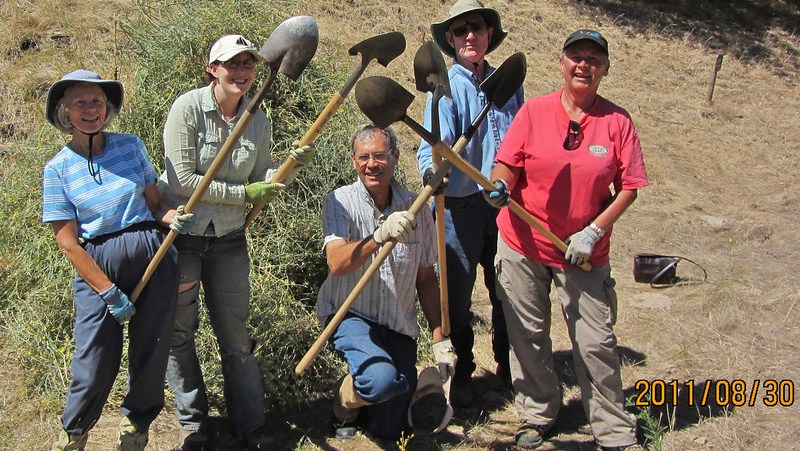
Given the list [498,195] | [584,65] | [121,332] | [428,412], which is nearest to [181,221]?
[121,332]

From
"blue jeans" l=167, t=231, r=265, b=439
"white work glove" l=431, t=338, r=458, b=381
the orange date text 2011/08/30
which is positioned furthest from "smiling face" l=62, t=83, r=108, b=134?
the orange date text 2011/08/30

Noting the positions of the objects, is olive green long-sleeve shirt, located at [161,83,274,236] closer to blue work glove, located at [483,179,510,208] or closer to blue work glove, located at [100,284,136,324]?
blue work glove, located at [100,284,136,324]

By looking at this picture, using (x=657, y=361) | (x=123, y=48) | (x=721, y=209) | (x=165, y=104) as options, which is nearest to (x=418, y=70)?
(x=165, y=104)

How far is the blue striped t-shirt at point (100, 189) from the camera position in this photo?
272 centimetres

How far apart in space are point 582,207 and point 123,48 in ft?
12.5

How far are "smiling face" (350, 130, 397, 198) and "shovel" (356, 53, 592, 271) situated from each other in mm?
250

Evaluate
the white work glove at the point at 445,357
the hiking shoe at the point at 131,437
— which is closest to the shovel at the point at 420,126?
the white work glove at the point at 445,357

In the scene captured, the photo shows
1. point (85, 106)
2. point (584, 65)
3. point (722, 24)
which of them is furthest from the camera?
point (722, 24)

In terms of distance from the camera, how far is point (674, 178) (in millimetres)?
8078

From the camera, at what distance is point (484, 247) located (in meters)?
3.77

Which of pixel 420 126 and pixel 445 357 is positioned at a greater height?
pixel 420 126

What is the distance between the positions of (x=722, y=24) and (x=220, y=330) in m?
12.0

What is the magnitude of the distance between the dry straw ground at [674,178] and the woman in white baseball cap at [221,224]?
0.31 m

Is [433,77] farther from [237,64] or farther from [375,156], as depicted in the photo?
[237,64]
